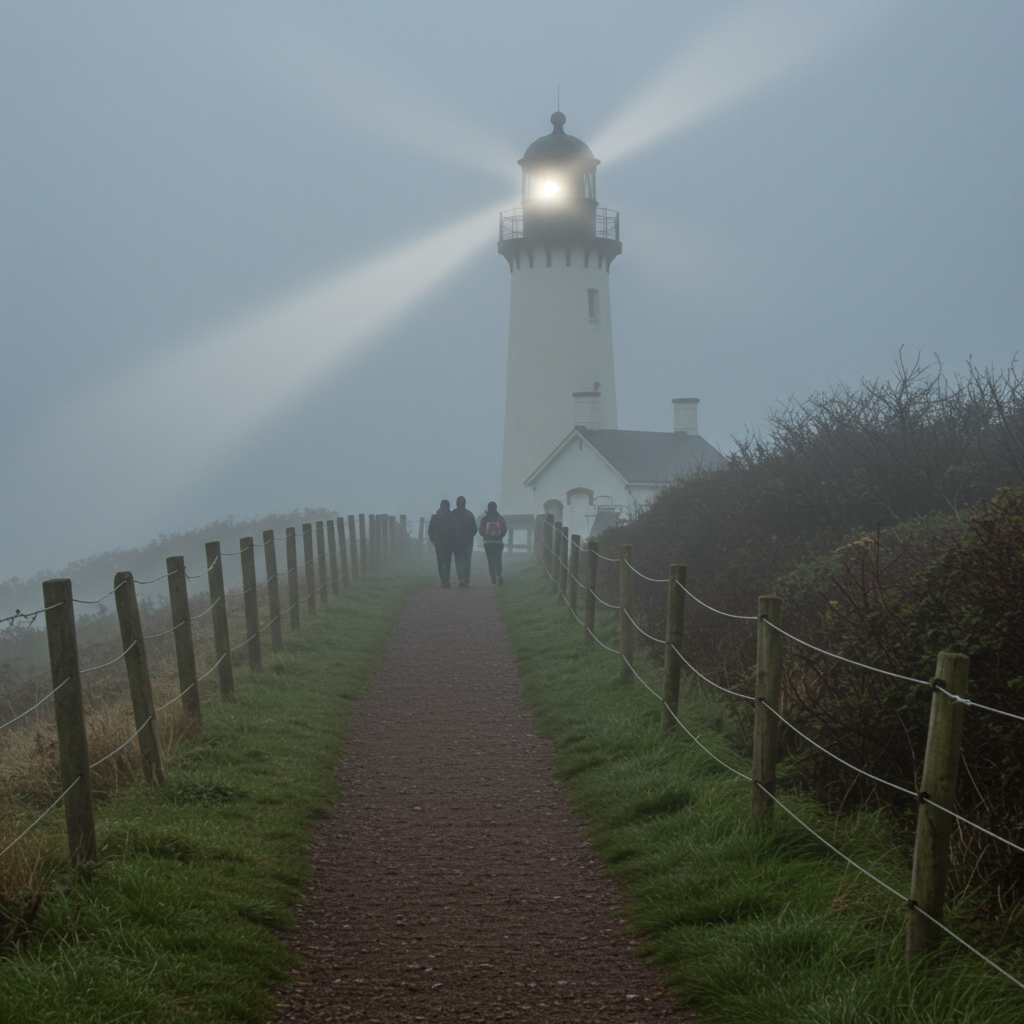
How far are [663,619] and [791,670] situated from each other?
4.92m

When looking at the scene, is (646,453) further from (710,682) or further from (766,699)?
(766,699)

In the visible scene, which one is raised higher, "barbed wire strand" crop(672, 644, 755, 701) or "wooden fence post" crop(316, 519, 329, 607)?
"wooden fence post" crop(316, 519, 329, 607)

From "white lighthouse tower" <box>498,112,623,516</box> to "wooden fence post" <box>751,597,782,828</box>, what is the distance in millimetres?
30561

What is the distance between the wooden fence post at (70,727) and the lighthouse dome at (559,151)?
31.8 meters

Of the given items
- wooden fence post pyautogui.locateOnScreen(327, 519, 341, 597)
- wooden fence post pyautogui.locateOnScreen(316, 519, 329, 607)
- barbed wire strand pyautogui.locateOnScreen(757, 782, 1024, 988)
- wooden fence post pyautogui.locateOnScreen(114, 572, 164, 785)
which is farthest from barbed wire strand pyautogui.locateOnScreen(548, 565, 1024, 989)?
wooden fence post pyautogui.locateOnScreen(327, 519, 341, 597)

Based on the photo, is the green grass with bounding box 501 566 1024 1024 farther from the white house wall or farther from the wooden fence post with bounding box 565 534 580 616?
the white house wall

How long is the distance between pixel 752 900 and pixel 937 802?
4.31 ft

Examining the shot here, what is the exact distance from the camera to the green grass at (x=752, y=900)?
12.0ft

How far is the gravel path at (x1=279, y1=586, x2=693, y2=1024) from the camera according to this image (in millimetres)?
4273


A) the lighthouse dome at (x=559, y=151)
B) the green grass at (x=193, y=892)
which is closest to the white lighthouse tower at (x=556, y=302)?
the lighthouse dome at (x=559, y=151)

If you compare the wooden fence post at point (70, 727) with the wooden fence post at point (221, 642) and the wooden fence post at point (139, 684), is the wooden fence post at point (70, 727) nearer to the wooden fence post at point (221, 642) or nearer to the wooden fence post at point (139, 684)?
the wooden fence post at point (139, 684)

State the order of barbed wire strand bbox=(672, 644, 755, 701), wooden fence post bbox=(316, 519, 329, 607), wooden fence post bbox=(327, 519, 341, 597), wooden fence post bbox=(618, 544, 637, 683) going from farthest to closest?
1. wooden fence post bbox=(327, 519, 341, 597)
2. wooden fence post bbox=(316, 519, 329, 607)
3. wooden fence post bbox=(618, 544, 637, 683)
4. barbed wire strand bbox=(672, 644, 755, 701)

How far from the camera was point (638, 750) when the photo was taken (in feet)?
25.3

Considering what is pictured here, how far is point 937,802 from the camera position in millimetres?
3736
